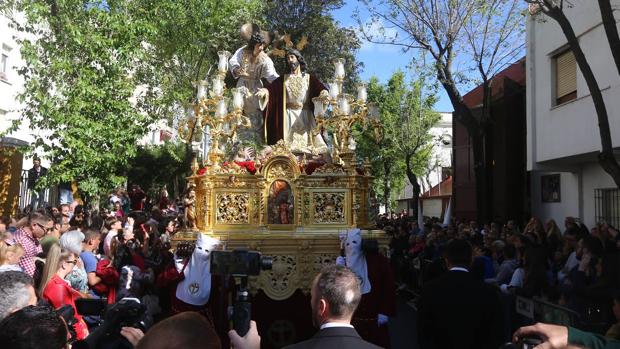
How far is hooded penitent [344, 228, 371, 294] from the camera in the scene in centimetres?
675

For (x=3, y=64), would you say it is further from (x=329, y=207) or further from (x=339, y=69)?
(x=329, y=207)

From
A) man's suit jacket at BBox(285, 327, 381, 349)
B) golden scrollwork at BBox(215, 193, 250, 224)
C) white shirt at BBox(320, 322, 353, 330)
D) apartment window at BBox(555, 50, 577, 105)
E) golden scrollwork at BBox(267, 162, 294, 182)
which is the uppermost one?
apartment window at BBox(555, 50, 577, 105)

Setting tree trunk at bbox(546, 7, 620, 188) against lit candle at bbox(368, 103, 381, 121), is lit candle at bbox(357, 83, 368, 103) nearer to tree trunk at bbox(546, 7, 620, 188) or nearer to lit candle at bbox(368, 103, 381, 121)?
lit candle at bbox(368, 103, 381, 121)

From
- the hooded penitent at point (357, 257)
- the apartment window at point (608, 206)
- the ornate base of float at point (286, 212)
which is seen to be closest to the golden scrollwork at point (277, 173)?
the ornate base of float at point (286, 212)

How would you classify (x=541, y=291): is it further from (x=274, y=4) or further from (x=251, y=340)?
(x=274, y=4)

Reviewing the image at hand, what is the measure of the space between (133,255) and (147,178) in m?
22.1

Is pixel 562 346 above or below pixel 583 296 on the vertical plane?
above

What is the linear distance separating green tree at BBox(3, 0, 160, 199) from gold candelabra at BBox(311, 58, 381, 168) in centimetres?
742

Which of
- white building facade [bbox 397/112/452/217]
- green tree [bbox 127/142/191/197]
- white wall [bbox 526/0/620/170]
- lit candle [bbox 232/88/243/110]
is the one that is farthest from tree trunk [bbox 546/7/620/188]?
white building facade [bbox 397/112/452/217]

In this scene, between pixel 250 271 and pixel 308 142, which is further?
pixel 308 142

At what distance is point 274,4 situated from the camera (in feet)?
79.1

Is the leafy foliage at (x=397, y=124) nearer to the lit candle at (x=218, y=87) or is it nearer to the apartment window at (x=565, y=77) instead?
the apartment window at (x=565, y=77)

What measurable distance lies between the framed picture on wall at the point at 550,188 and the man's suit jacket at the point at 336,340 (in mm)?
15343

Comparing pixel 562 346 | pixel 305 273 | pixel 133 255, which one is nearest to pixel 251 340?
pixel 562 346
